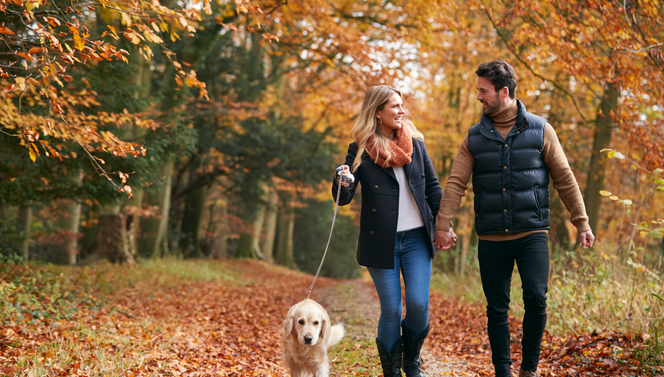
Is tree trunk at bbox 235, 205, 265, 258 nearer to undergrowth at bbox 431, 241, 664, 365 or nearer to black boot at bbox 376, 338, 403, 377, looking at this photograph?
undergrowth at bbox 431, 241, 664, 365

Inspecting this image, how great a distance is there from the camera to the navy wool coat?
368cm

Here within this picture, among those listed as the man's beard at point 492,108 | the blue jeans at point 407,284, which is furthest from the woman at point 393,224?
the man's beard at point 492,108

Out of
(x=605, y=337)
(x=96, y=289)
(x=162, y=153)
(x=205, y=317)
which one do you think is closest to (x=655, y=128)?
(x=605, y=337)

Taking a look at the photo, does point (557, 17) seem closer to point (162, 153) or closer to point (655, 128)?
point (655, 128)

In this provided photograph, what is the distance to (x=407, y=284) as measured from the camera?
3.66m

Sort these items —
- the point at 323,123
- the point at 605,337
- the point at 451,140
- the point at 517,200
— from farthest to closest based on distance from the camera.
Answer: the point at 323,123, the point at 451,140, the point at 605,337, the point at 517,200

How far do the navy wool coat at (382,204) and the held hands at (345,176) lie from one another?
0.26ft

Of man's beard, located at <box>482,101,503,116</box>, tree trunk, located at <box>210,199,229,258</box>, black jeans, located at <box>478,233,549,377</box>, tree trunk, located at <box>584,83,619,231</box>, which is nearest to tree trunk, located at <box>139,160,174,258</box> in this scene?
tree trunk, located at <box>210,199,229,258</box>

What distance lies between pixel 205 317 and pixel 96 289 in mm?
2035

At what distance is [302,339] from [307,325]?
0.10 meters

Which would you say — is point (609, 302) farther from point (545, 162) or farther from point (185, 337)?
point (185, 337)

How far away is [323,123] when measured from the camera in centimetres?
2175

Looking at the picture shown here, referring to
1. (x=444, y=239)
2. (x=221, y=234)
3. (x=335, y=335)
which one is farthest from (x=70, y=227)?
(x=444, y=239)

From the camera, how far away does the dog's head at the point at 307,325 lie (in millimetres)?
3420
